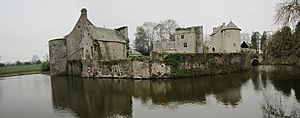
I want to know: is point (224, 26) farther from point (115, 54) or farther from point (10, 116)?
point (10, 116)

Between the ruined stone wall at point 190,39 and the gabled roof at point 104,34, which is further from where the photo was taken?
the ruined stone wall at point 190,39

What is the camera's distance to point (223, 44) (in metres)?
39.6

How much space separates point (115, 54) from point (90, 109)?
70.6 ft

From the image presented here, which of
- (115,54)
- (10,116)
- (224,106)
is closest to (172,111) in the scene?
(224,106)

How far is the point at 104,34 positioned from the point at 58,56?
11044 millimetres

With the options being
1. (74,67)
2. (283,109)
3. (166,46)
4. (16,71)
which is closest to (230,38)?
(166,46)

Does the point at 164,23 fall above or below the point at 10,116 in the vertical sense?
above

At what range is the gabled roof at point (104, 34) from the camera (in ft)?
104

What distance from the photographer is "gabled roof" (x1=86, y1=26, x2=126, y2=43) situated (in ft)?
104

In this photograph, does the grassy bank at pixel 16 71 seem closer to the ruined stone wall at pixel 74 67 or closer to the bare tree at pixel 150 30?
the ruined stone wall at pixel 74 67

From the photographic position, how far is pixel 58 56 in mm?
40344

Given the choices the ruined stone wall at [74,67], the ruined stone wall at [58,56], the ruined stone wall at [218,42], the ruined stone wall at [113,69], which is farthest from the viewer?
the ruined stone wall at [218,42]

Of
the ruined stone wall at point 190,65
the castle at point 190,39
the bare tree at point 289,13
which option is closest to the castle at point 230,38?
the castle at point 190,39

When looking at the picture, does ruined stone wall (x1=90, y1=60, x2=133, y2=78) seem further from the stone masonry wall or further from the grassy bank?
the grassy bank
